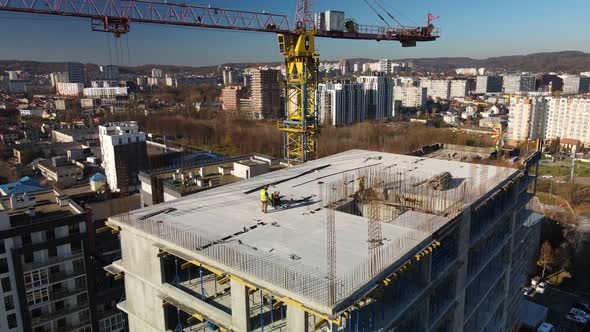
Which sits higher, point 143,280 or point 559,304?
point 143,280

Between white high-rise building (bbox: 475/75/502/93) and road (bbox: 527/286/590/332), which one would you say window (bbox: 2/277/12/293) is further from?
white high-rise building (bbox: 475/75/502/93)

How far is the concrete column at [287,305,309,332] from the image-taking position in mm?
4324

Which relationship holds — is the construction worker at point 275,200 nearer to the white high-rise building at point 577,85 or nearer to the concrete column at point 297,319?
the concrete column at point 297,319

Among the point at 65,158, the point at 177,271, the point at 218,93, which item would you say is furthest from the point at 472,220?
the point at 218,93

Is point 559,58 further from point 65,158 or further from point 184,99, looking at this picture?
point 65,158

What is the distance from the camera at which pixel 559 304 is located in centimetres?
1752

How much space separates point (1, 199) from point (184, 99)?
72266mm

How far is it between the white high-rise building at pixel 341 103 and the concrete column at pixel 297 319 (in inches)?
1889

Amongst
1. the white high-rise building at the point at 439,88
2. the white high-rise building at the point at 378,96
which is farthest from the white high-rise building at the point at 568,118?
the white high-rise building at the point at 439,88

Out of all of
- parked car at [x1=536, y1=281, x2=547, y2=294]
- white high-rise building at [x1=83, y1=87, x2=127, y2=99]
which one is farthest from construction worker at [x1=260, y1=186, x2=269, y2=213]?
white high-rise building at [x1=83, y1=87, x2=127, y2=99]

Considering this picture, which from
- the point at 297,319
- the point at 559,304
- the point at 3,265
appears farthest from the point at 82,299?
the point at 559,304

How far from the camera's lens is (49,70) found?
469 ft

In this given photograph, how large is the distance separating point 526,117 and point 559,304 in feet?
114

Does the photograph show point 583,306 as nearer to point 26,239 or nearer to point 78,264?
point 78,264
